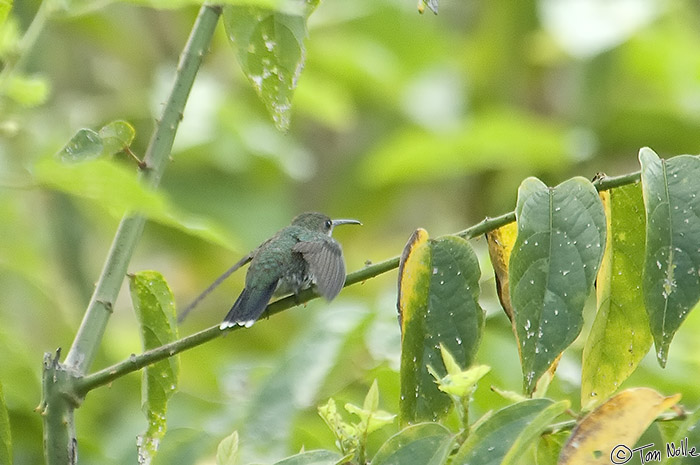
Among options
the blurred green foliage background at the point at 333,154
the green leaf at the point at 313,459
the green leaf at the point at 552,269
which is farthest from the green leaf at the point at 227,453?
the blurred green foliage background at the point at 333,154

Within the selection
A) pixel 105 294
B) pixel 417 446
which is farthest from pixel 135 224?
pixel 417 446

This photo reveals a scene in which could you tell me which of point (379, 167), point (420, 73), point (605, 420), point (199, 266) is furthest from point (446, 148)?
point (605, 420)

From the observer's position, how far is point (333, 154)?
667 centimetres

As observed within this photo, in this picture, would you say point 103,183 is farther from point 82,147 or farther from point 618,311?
point 618,311

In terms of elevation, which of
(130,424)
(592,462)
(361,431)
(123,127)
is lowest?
(592,462)

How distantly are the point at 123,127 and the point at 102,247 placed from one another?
424 cm

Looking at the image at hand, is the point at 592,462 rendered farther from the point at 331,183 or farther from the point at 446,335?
the point at 331,183

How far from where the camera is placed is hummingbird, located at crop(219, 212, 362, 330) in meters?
2.05

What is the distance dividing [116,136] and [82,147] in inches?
3.3

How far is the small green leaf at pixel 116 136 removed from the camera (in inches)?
69.9

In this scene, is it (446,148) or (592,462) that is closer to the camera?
(592,462)

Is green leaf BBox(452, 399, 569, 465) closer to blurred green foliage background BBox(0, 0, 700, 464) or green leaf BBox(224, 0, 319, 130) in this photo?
green leaf BBox(224, 0, 319, 130)

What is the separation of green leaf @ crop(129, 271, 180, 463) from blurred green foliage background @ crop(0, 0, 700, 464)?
647 millimetres

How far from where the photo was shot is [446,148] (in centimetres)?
495
